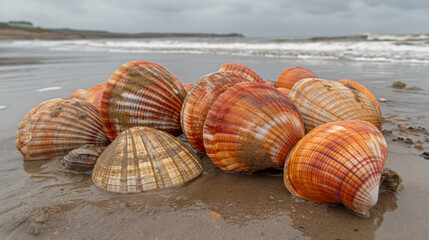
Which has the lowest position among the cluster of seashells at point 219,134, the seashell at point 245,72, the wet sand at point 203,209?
the wet sand at point 203,209

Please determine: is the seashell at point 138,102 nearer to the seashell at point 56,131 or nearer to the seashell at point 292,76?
the seashell at point 56,131

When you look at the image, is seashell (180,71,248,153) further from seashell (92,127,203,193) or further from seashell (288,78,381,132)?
seashell (288,78,381,132)

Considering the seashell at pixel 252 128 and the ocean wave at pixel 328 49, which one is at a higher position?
the ocean wave at pixel 328 49

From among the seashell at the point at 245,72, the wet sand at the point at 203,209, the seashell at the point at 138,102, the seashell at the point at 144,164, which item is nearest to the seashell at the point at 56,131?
the wet sand at the point at 203,209

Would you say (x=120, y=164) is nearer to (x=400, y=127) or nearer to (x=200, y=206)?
(x=200, y=206)

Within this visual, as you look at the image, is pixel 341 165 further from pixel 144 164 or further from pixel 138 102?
pixel 138 102

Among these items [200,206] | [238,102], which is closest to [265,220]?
[200,206]

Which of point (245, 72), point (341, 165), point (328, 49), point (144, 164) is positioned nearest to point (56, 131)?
point (144, 164)
